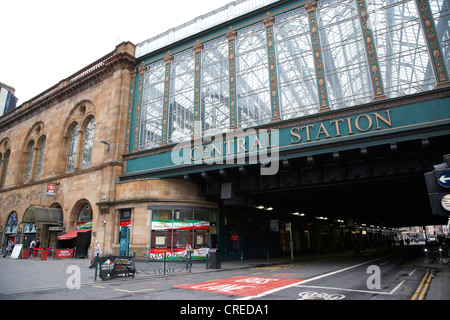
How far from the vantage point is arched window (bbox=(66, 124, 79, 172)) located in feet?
102

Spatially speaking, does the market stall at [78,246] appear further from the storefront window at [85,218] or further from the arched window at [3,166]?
the arched window at [3,166]

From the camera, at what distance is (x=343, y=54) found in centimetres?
1841

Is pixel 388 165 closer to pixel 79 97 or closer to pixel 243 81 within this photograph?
pixel 243 81

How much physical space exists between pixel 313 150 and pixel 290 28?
9.89 meters

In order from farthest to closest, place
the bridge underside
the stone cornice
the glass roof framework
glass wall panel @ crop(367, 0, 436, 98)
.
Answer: the stone cornice, the glass roof framework, glass wall panel @ crop(367, 0, 436, 98), the bridge underside

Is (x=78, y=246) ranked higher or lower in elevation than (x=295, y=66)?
lower

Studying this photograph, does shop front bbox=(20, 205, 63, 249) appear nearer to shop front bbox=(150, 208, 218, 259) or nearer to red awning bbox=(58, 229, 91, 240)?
red awning bbox=(58, 229, 91, 240)

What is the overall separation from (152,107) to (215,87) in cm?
679

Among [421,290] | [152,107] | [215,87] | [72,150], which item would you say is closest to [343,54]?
[215,87]

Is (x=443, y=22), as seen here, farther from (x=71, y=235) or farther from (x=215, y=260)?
(x=71, y=235)

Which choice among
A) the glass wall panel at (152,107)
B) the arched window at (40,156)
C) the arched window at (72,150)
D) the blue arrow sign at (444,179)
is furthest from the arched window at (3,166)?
the blue arrow sign at (444,179)

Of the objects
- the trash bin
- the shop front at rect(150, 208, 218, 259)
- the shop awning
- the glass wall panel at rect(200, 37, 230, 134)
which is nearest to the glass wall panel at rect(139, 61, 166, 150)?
the glass wall panel at rect(200, 37, 230, 134)

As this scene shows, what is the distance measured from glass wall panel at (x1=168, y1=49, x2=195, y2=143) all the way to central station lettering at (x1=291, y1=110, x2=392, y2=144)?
29.8 feet
